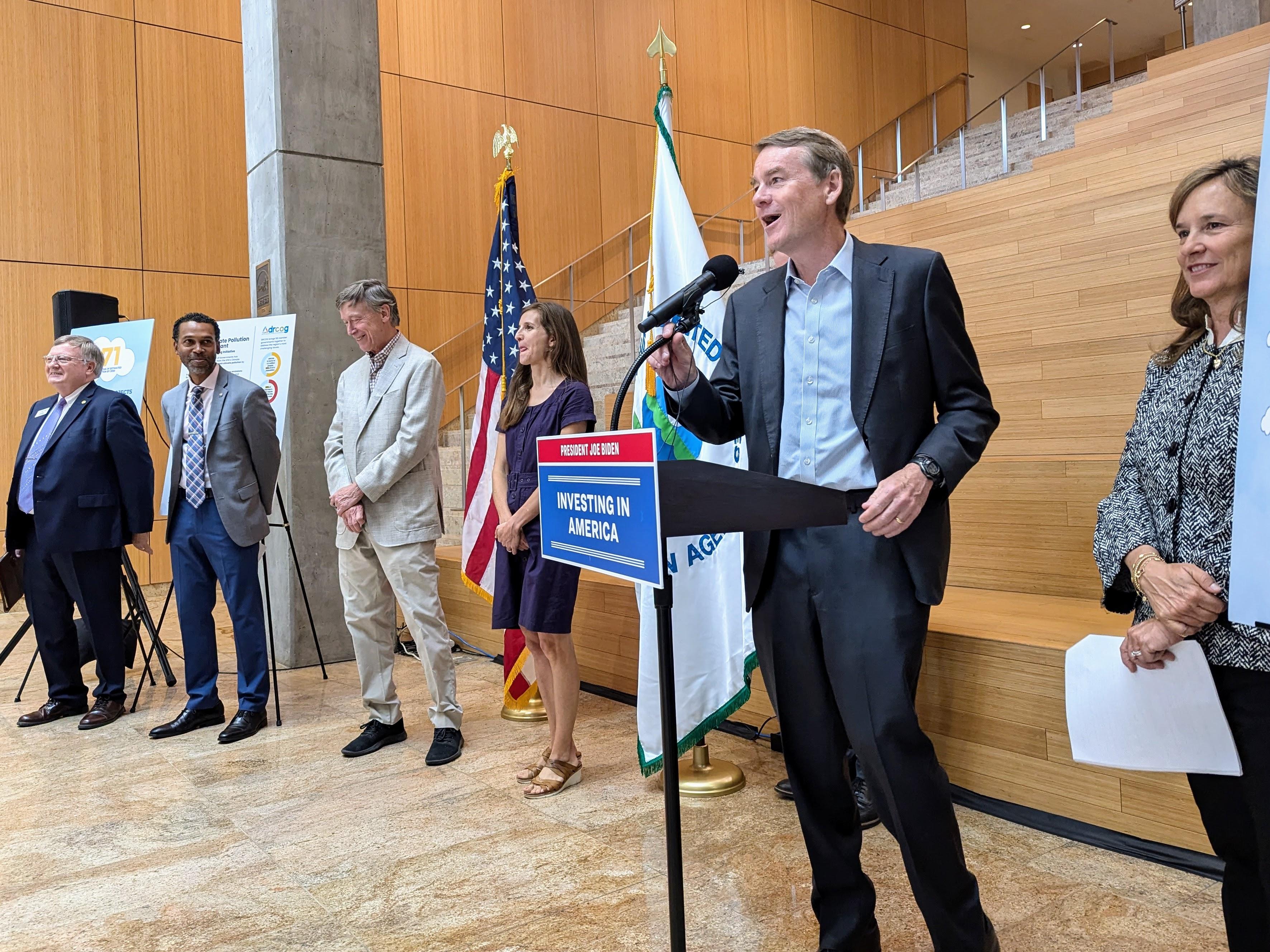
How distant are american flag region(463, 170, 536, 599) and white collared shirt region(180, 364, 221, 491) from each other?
40.4 inches

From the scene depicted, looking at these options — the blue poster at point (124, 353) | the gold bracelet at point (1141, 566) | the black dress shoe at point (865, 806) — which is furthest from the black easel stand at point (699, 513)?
the blue poster at point (124, 353)

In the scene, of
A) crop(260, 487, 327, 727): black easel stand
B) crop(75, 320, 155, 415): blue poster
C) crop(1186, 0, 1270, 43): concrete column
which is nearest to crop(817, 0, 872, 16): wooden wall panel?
crop(1186, 0, 1270, 43): concrete column

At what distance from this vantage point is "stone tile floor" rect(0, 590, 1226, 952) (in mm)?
2045

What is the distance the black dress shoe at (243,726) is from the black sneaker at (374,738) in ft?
1.47

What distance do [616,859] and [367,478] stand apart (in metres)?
1.61

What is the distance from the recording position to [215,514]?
12.6 feet

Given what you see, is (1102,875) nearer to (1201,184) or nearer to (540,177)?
(1201,184)

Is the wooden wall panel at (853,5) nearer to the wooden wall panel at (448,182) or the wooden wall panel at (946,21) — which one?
the wooden wall panel at (946,21)

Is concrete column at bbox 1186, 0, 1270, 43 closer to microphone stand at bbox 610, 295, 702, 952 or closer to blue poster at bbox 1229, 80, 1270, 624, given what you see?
blue poster at bbox 1229, 80, 1270, 624

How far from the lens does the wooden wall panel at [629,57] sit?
29.5ft

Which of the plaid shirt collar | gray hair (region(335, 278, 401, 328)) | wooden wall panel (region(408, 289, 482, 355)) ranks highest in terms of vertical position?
wooden wall panel (region(408, 289, 482, 355))

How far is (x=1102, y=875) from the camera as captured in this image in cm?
220

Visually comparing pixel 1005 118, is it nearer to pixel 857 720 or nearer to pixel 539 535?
pixel 539 535

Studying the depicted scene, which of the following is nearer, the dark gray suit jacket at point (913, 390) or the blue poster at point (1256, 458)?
the blue poster at point (1256, 458)
